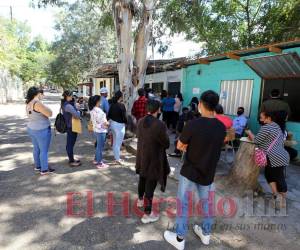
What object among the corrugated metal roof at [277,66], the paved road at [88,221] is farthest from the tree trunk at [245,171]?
the corrugated metal roof at [277,66]

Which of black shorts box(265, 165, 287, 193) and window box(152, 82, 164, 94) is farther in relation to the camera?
window box(152, 82, 164, 94)

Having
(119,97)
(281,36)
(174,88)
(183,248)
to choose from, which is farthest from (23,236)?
(281,36)

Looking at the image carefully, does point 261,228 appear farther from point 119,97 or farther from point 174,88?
point 174,88

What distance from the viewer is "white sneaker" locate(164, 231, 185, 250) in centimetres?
300

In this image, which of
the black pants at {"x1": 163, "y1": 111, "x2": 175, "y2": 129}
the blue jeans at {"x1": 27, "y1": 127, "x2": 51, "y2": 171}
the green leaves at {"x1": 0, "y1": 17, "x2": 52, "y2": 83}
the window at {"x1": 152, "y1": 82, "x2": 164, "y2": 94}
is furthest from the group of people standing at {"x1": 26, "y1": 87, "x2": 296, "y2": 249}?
the green leaves at {"x1": 0, "y1": 17, "x2": 52, "y2": 83}

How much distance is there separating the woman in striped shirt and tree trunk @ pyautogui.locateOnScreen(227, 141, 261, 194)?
311 millimetres

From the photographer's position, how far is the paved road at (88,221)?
10.1ft

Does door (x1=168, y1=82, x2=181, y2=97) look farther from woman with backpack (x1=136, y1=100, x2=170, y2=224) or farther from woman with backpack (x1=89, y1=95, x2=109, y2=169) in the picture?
woman with backpack (x1=136, y1=100, x2=170, y2=224)

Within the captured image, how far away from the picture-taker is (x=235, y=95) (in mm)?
8641

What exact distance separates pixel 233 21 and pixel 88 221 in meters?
12.0

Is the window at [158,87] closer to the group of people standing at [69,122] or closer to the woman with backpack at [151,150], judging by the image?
the group of people standing at [69,122]

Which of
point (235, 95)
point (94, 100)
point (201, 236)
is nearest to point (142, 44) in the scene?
point (235, 95)

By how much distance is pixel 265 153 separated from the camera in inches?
157

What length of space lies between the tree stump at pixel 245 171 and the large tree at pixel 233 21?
751 cm
